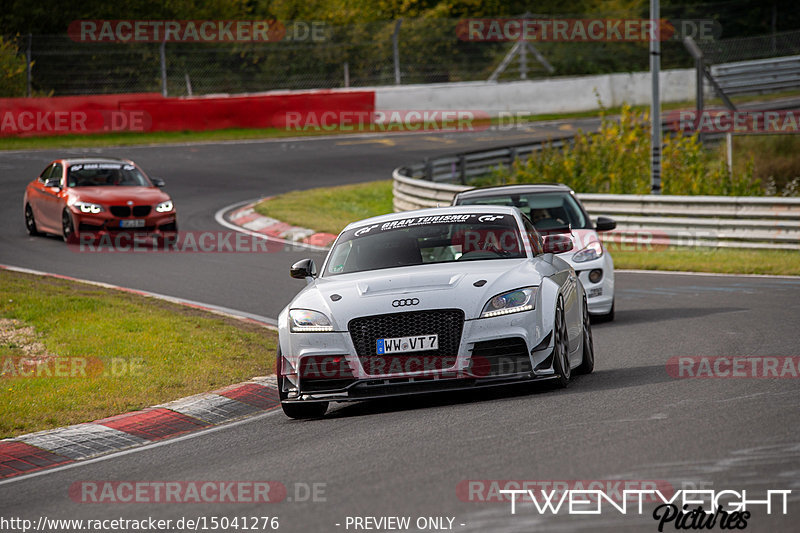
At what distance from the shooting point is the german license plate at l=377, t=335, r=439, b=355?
336 inches

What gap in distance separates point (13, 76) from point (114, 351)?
28013 millimetres

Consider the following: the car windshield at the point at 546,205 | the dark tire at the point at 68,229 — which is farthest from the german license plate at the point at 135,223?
the car windshield at the point at 546,205

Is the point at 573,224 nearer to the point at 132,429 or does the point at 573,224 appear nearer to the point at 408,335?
the point at 408,335

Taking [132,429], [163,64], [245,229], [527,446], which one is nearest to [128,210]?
[245,229]

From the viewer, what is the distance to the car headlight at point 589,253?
13.7 m

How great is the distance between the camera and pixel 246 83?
41.0 meters

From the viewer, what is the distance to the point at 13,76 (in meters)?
37.4

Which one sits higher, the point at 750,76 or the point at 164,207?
the point at 750,76

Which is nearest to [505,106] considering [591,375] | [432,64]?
[432,64]

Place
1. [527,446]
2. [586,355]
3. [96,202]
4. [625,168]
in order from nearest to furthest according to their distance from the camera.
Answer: [527,446]
[586,355]
[96,202]
[625,168]

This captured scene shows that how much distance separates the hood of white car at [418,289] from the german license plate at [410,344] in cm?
21

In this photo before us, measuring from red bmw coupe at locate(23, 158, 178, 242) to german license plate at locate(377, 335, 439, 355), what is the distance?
1372cm

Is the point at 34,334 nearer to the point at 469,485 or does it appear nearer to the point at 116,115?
the point at 469,485

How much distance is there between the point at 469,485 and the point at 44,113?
112ft
